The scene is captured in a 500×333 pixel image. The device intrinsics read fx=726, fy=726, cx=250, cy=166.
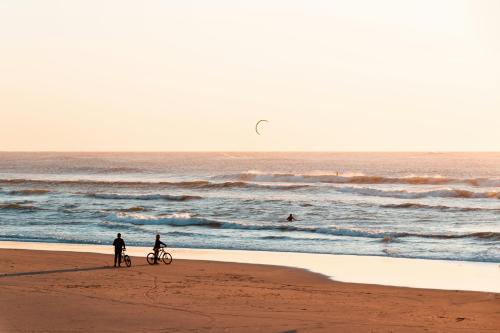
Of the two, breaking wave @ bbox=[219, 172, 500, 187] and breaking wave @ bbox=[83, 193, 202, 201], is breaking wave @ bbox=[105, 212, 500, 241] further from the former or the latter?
breaking wave @ bbox=[219, 172, 500, 187]

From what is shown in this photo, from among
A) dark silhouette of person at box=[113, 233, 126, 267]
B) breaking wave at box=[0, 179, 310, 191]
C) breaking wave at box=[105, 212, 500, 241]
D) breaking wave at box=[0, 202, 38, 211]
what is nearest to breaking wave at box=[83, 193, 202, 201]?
breaking wave at box=[0, 202, 38, 211]

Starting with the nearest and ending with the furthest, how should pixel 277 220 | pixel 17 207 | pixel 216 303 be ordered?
pixel 216 303
pixel 277 220
pixel 17 207

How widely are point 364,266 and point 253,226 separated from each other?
559 inches

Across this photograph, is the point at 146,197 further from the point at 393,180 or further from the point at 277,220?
the point at 393,180

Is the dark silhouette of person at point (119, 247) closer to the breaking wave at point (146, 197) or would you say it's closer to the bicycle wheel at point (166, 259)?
the bicycle wheel at point (166, 259)

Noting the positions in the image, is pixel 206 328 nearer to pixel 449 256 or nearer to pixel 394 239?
pixel 449 256

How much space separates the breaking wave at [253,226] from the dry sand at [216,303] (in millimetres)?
12172

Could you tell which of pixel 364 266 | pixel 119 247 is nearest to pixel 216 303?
pixel 119 247

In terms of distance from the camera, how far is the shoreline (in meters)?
22.5

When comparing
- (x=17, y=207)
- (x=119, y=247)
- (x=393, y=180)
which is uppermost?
(x=393, y=180)

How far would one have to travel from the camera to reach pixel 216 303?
18.4m

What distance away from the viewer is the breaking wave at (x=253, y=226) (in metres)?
35.2

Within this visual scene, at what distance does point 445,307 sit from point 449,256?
423 inches

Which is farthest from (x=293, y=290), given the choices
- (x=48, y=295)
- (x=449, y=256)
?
(x=449, y=256)
